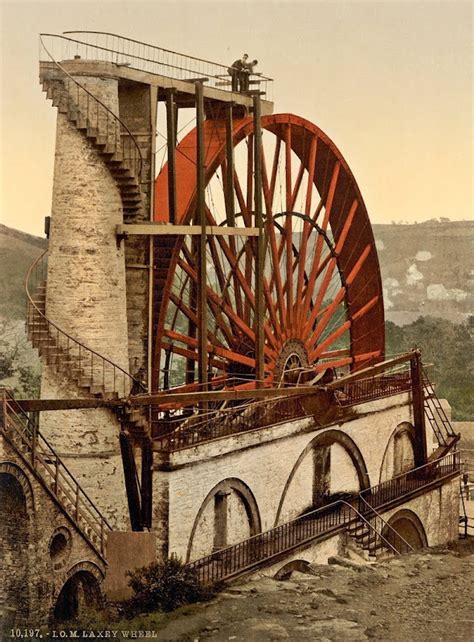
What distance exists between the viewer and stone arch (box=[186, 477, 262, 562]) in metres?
20.5

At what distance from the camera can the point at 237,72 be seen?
26.5m

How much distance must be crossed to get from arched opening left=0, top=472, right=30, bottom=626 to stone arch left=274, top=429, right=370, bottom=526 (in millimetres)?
7185

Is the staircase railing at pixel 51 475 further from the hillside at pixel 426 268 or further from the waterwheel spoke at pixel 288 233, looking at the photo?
the hillside at pixel 426 268

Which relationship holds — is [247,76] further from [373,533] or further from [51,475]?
[51,475]

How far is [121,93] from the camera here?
73.7 feet

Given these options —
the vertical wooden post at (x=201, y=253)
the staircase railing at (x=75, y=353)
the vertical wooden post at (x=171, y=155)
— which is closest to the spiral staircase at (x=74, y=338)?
the staircase railing at (x=75, y=353)

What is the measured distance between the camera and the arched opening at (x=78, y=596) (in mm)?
19125

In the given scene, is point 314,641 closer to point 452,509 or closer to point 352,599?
point 352,599

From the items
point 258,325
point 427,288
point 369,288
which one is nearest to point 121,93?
point 258,325

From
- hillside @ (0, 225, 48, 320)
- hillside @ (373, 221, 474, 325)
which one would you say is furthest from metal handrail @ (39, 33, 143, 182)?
hillside @ (373, 221, 474, 325)

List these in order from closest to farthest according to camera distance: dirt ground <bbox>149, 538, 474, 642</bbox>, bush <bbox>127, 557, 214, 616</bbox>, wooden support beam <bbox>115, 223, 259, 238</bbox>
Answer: dirt ground <bbox>149, 538, 474, 642</bbox>, bush <bbox>127, 557, 214, 616</bbox>, wooden support beam <bbox>115, 223, 259, 238</bbox>

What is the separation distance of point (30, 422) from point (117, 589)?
10.8ft

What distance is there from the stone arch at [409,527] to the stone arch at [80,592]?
10.1 meters

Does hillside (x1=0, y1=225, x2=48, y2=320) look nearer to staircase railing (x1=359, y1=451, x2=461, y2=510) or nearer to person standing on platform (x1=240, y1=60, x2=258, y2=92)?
staircase railing (x1=359, y1=451, x2=461, y2=510)
